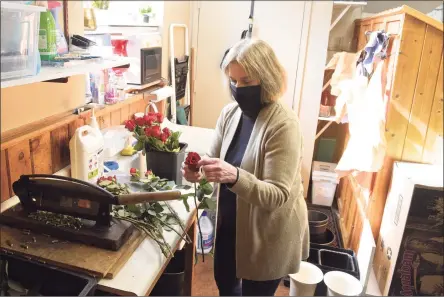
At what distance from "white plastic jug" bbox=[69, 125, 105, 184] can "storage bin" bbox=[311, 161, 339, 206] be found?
6.55 feet

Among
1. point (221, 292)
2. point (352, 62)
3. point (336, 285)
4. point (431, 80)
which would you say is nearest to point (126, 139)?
point (221, 292)

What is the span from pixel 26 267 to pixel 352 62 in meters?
2.32

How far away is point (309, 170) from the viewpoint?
3129 millimetres

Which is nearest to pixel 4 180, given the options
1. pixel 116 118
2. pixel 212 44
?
pixel 116 118

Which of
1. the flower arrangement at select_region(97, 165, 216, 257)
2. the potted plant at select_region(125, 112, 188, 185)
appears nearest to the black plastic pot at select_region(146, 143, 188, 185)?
the potted plant at select_region(125, 112, 188, 185)

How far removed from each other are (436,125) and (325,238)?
3.81 ft

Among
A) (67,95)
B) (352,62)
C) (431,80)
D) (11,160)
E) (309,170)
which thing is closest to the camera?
(11,160)

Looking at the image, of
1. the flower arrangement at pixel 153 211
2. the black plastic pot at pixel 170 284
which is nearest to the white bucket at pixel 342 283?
the black plastic pot at pixel 170 284

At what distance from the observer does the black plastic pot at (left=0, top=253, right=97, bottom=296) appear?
958 mm

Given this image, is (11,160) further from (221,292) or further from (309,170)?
(309,170)

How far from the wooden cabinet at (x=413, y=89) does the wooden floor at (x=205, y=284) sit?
0.84 meters

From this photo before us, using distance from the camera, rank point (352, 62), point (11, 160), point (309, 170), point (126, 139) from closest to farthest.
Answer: point (11, 160) → point (126, 139) → point (352, 62) → point (309, 170)

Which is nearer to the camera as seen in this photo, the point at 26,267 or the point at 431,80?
the point at 26,267

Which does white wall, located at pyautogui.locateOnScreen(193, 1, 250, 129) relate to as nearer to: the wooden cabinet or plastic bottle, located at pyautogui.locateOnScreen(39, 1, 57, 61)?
the wooden cabinet
